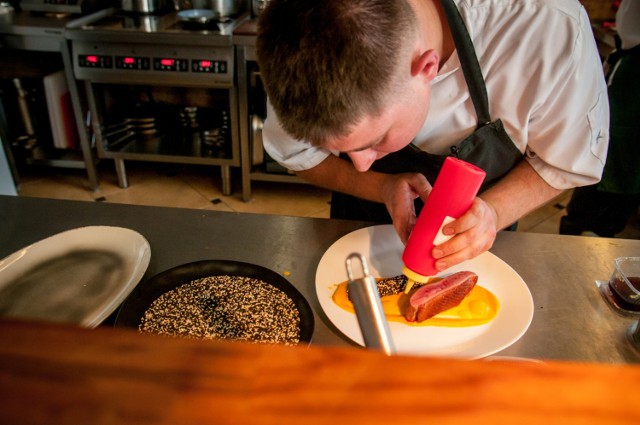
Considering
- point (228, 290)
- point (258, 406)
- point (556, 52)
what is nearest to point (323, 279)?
point (228, 290)

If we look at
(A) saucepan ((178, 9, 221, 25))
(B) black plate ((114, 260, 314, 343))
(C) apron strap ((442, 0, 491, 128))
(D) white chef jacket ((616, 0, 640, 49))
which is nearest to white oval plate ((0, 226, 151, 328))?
(B) black plate ((114, 260, 314, 343))

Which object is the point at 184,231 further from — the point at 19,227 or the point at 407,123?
the point at 407,123

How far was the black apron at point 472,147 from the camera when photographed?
3.28 feet

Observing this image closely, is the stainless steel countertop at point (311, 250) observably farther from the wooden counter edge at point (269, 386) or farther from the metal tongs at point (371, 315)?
the wooden counter edge at point (269, 386)

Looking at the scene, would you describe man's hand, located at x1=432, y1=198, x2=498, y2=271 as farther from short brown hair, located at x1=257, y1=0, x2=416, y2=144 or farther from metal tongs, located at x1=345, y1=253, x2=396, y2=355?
metal tongs, located at x1=345, y1=253, x2=396, y2=355

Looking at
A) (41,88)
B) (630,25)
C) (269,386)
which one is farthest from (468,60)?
(41,88)

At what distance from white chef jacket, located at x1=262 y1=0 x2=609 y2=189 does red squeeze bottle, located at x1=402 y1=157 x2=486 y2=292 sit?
29cm

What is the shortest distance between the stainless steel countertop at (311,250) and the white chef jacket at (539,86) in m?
0.17

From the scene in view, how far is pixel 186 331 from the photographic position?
0.87 meters

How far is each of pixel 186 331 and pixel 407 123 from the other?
55cm

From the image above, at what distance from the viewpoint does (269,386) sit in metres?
0.20

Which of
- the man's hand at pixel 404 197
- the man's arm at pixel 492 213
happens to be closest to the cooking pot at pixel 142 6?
the man's hand at pixel 404 197

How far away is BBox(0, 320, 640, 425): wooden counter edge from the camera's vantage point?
0.63 ft

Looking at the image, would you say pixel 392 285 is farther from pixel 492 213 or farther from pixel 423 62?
pixel 423 62
